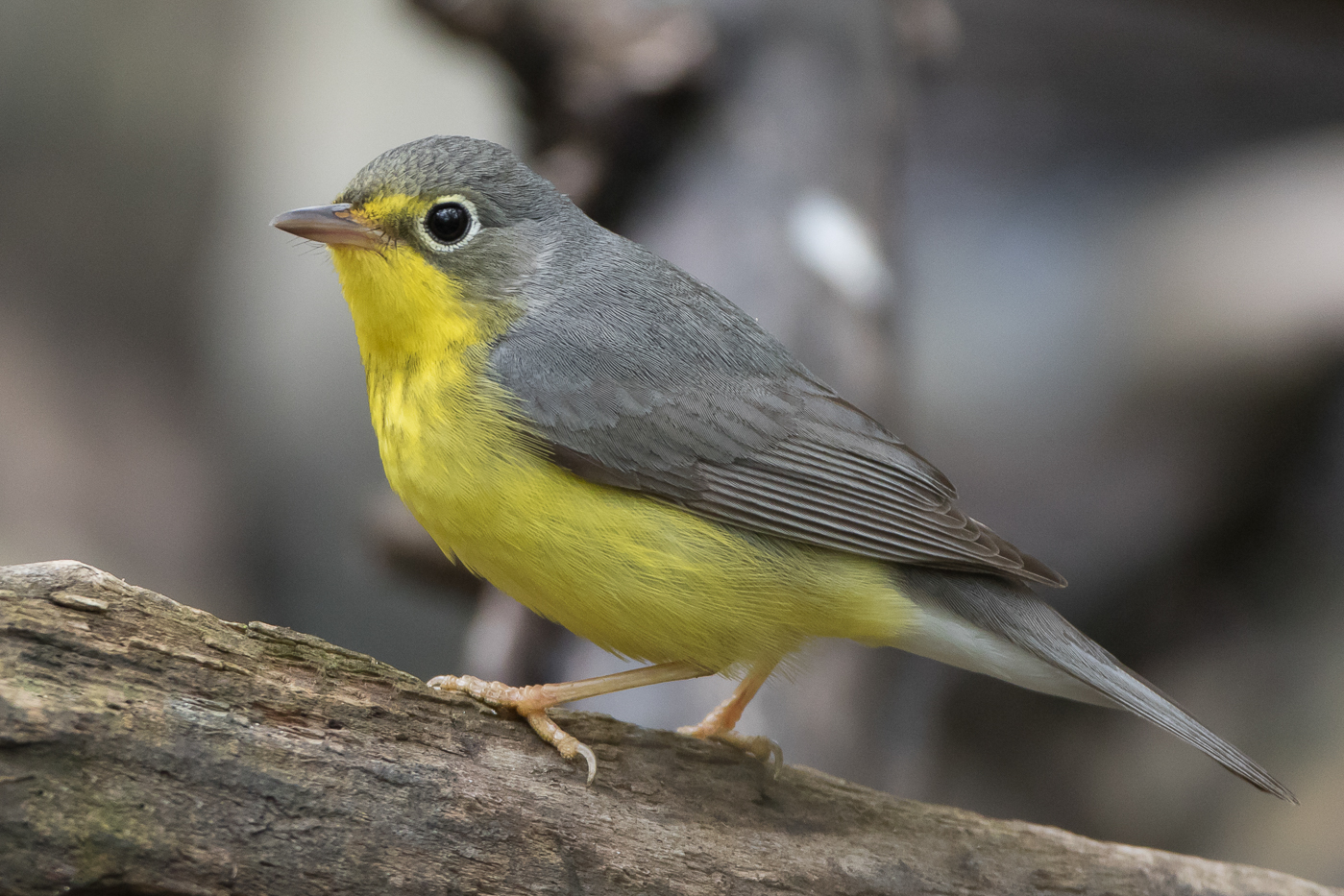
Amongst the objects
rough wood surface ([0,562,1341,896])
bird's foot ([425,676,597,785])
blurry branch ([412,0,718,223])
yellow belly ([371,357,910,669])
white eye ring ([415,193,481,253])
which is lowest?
rough wood surface ([0,562,1341,896])

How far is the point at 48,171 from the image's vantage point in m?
9.62

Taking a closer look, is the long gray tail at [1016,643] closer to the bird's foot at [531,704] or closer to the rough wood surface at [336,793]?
the rough wood surface at [336,793]

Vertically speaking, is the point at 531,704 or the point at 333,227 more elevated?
the point at 333,227

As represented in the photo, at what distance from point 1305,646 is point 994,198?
4.22m

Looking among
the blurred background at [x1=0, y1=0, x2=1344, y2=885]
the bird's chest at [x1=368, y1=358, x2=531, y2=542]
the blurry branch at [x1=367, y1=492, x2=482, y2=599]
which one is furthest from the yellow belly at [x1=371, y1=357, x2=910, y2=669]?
the blurry branch at [x1=367, y1=492, x2=482, y2=599]

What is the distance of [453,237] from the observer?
3.70m

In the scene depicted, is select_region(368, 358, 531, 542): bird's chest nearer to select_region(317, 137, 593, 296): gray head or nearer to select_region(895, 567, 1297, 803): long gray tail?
select_region(317, 137, 593, 296): gray head

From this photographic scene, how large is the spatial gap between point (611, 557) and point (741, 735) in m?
0.89

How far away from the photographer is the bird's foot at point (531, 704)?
3242 millimetres

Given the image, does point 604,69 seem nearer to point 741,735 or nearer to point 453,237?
point 453,237

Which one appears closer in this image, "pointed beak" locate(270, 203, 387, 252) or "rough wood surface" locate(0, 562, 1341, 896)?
"rough wood surface" locate(0, 562, 1341, 896)

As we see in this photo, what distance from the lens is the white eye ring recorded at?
3.64m

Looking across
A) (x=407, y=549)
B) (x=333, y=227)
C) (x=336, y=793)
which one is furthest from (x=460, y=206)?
(x=407, y=549)

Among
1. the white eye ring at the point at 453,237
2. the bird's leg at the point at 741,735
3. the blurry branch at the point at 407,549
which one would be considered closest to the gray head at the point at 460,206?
the white eye ring at the point at 453,237
